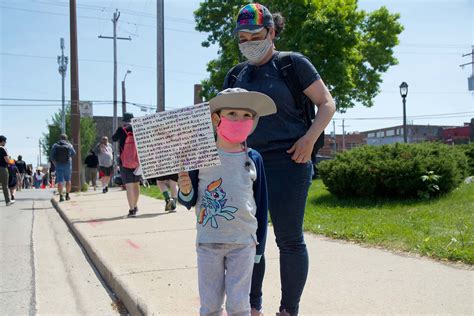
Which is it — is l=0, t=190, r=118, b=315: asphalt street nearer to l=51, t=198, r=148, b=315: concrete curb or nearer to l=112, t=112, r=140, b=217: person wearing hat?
l=51, t=198, r=148, b=315: concrete curb

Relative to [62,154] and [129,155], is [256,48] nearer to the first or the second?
[129,155]

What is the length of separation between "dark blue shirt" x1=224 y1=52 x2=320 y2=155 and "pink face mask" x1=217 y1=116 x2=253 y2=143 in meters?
0.30

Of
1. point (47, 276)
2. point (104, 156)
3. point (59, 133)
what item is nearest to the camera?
point (47, 276)

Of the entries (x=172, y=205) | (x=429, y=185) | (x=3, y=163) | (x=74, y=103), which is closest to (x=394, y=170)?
(x=429, y=185)

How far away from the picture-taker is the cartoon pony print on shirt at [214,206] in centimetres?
261

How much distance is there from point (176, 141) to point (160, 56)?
13.5 m

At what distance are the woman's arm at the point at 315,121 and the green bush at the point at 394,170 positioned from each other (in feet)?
A: 20.0

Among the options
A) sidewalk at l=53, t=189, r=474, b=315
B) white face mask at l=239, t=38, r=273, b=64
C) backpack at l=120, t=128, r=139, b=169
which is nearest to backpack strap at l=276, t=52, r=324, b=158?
white face mask at l=239, t=38, r=273, b=64

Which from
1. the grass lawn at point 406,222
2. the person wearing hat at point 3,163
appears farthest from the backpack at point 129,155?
the person wearing hat at point 3,163

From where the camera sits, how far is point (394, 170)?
8547 millimetres

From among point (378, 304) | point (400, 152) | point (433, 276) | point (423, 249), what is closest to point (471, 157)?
point (400, 152)

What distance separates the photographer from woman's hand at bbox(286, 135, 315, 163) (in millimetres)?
2809

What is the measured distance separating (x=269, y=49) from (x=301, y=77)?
277mm

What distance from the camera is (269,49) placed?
2969mm
